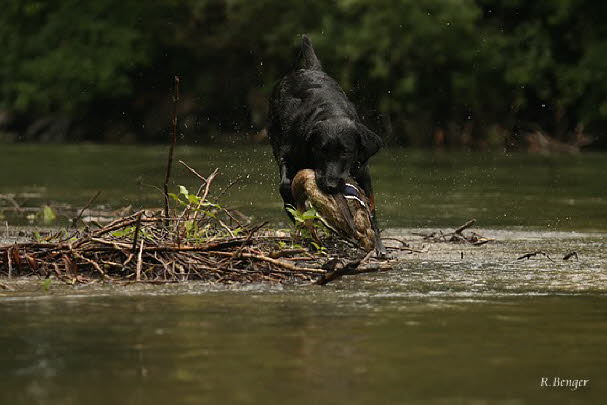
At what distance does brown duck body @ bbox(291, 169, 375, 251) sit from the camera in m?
8.84

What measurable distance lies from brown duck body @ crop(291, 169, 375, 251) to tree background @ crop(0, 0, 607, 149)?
73.5ft

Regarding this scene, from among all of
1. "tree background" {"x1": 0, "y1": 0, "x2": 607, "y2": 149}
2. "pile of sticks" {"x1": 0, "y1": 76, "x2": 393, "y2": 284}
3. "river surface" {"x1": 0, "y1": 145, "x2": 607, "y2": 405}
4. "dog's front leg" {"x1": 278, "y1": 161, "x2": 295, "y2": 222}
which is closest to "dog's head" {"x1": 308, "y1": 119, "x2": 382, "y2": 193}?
"dog's front leg" {"x1": 278, "y1": 161, "x2": 295, "y2": 222}

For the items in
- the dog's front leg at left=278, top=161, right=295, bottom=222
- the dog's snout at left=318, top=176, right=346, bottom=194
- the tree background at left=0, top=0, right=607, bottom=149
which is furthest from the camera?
the tree background at left=0, top=0, right=607, bottom=149

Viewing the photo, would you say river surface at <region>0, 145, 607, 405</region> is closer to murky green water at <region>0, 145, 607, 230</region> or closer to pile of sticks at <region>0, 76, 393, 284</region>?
pile of sticks at <region>0, 76, 393, 284</region>

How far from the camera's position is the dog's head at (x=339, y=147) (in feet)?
31.0

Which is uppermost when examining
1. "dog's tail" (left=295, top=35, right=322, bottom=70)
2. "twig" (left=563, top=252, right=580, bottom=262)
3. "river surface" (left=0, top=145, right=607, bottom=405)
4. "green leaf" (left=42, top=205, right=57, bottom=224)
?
"dog's tail" (left=295, top=35, right=322, bottom=70)

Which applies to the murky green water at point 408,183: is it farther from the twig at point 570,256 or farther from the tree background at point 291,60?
the tree background at point 291,60

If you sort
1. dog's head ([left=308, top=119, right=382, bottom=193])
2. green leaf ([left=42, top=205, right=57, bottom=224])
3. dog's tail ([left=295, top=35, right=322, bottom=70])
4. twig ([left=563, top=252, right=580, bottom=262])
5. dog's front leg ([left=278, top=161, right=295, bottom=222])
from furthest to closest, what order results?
green leaf ([left=42, top=205, right=57, bottom=224]) → dog's tail ([left=295, top=35, right=322, bottom=70]) → dog's front leg ([left=278, top=161, right=295, bottom=222]) → dog's head ([left=308, top=119, right=382, bottom=193]) → twig ([left=563, top=252, right=580, bottom=262])

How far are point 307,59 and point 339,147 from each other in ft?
7.52

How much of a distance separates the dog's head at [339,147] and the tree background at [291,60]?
2188cm

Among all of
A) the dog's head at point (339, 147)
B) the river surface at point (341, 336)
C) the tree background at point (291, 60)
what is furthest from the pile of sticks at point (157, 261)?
the tree background at point (291, 60)

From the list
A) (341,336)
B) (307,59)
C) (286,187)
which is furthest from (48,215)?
(341,336)

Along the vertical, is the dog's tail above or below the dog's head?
above

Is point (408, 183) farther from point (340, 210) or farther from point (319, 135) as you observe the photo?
point (340, 210)
